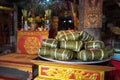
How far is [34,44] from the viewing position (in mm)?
3219

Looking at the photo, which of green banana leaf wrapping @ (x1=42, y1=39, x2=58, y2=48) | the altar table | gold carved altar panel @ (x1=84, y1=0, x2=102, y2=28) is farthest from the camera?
gold carved altar panel @ (x1=84, y1=0, x2=102, y2=28)

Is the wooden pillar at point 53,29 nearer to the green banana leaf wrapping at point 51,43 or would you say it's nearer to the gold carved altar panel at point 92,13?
the gold carved altar panel at point 92,13

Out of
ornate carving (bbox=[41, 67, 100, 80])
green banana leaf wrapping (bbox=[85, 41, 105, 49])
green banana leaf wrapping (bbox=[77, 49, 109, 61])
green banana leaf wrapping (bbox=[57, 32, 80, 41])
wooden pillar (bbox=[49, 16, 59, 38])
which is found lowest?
ornate carving (bbox=[41, 67, 100, 80])

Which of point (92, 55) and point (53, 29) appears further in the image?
point (53, 29)

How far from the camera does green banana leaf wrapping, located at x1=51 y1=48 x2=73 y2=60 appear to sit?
91 cm

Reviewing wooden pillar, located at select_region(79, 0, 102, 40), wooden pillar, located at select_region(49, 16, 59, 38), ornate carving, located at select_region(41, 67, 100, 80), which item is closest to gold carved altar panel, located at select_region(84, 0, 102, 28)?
wooden pillar, located at select_region(79, 0, 102, 40)

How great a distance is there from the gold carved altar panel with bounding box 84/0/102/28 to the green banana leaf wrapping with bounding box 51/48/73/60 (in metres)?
2.23

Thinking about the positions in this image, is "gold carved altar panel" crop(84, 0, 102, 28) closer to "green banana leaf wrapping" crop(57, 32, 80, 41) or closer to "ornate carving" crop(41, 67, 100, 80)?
"green banana leaf wrapping" crop(57, 32, 80, 41)

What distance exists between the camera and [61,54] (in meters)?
0.92

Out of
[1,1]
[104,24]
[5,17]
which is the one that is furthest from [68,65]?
[5,17]

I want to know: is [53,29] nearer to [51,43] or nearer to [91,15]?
[91,15]

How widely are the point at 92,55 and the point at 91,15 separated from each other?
225 centimetres

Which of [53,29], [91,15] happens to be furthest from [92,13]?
[53,29]

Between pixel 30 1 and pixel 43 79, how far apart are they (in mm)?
5479
